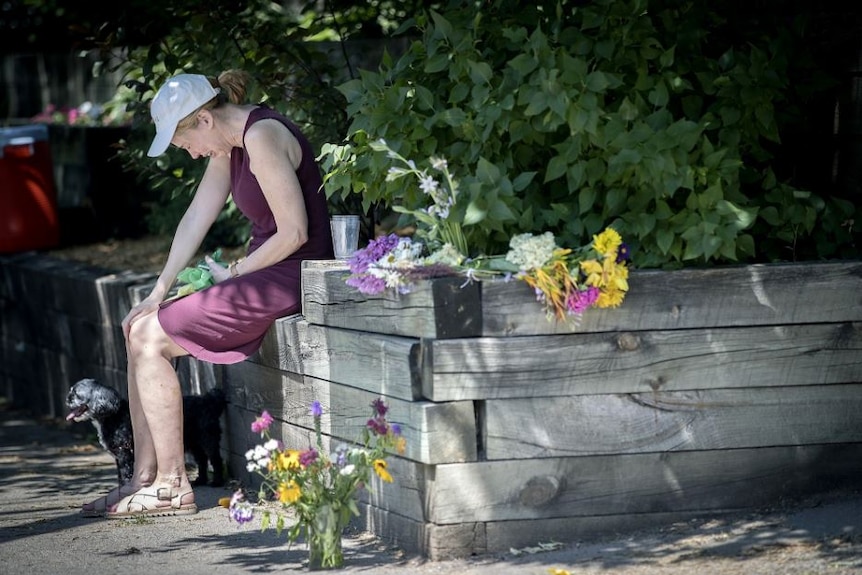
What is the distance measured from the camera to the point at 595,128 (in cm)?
414

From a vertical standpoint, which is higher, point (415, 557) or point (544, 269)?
point (544, 269)

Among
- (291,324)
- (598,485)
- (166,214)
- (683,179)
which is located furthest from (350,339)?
(166,214)

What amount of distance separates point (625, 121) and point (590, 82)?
183 millimetres

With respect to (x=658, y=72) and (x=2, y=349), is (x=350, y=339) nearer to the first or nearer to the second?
(x=658, y=72)

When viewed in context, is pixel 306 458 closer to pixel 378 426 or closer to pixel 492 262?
pixel 378 426

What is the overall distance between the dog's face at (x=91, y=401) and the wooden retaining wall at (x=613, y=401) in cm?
146

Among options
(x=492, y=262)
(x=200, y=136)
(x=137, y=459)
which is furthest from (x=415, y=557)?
(x=200, y=136)

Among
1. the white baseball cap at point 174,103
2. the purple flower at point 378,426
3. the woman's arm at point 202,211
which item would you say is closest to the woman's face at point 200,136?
the white baseball cap at point 174,103

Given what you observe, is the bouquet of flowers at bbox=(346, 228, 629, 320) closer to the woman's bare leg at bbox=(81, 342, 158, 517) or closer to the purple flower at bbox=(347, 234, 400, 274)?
the purple flower at bbox=(347, 234, 400, 274)

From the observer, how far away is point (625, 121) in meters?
4.25

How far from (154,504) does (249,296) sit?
0.92 meters

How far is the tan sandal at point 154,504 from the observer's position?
5051mm

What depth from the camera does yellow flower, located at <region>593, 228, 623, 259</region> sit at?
405 centimetres

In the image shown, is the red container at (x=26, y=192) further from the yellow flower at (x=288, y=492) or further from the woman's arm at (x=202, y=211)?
the yellow flower at (x=288, y=492)
